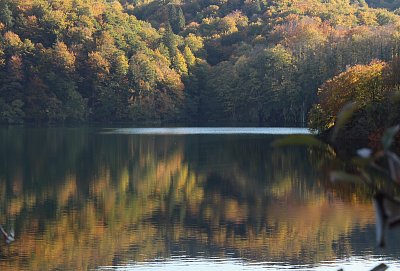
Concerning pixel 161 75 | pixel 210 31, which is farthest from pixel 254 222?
pixel 210 31

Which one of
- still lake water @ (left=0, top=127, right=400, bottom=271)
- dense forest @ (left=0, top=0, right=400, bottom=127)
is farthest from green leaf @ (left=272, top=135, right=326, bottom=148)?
dense forest @ (left=0, top=0, right=400, bottom=127)

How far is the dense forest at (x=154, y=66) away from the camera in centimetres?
6750

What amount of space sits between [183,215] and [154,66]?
57.1 meters

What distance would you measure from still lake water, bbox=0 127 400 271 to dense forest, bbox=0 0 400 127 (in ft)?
117

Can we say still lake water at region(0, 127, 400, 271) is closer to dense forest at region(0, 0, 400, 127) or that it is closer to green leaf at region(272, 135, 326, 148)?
green leaf at region(272, 135, 326, 148)

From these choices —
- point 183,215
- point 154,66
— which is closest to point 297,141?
point 183,215

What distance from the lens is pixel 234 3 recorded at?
98.7 m

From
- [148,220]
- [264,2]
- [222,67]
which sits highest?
[264,2]

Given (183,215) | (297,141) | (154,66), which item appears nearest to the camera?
(297,141)

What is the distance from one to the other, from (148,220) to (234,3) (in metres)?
83.5

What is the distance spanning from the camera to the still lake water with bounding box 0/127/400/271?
42.9 ft

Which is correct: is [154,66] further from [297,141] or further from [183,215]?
[297,141]

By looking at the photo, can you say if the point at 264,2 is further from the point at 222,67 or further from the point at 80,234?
the point at 80,234

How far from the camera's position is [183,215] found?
59.1 ft
